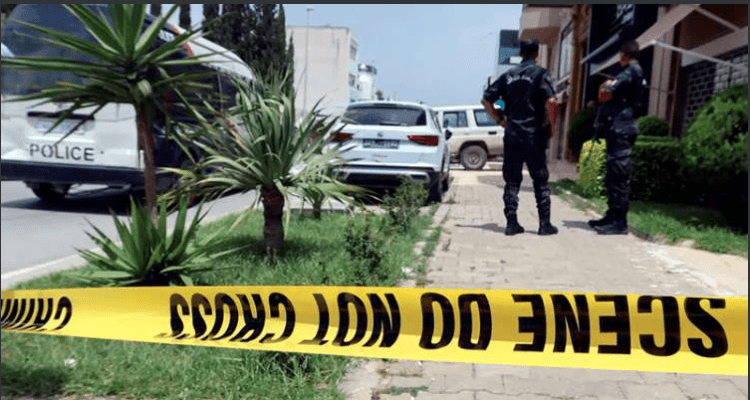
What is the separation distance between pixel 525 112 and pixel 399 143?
1.16 feet

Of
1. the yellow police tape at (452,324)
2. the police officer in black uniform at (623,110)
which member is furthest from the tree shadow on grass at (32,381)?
the police officer in black uniform at (623,110)

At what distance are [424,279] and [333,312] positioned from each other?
124 cm

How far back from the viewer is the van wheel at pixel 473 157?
138 cm

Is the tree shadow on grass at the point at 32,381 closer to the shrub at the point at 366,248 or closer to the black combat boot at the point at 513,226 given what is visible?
the shrub at the point at 366,248

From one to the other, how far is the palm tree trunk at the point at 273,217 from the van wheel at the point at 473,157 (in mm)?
1113

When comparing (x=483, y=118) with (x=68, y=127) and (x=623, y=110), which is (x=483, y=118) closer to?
(x=623, y=110)

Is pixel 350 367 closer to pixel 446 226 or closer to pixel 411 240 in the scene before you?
pixel 411 240

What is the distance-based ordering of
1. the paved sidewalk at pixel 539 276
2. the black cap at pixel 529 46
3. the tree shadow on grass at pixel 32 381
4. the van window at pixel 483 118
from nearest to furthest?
the black cap at pixel 529 46
the van window at pixel 483 118
the paved sidewalk at pixel 539 276
the tree shadow on grass at pixel 32 381

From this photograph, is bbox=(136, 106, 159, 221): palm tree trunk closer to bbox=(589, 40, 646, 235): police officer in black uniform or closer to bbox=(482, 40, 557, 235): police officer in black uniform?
bbox=(482, 40, 557, 235): police officer in black uniform

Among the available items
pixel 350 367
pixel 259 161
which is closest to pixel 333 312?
pixel 259 161

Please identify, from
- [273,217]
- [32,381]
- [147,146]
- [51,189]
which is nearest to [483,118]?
[147,146]

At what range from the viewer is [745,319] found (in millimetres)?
1645

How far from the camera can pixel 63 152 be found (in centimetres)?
166

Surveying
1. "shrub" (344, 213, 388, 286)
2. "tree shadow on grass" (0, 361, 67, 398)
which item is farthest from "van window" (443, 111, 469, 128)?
"tree shadow on grass" (0, 361, 67, 398)
